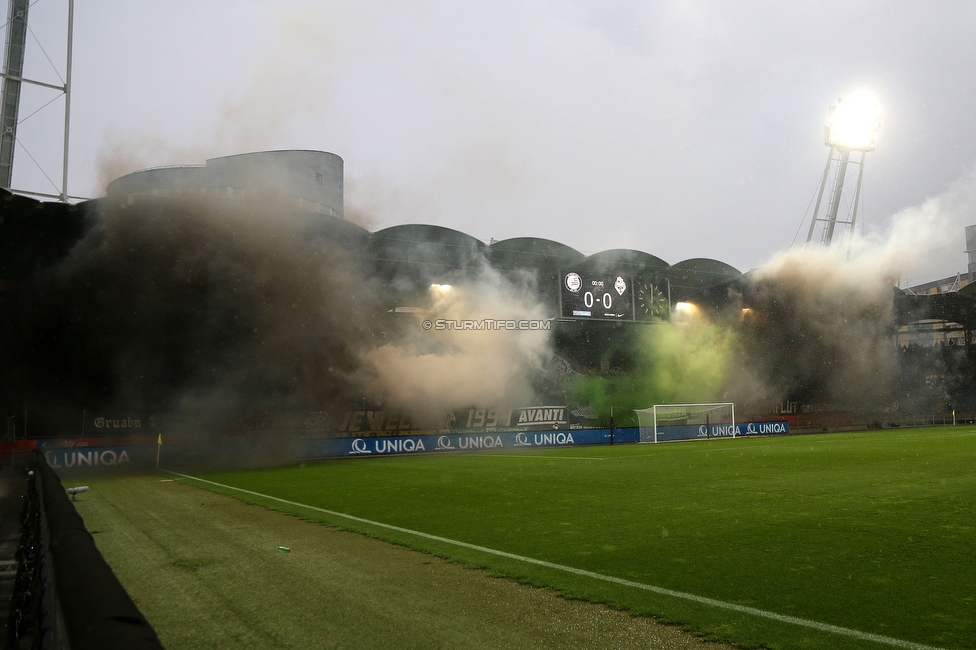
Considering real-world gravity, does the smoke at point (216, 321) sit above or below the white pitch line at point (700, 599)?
above

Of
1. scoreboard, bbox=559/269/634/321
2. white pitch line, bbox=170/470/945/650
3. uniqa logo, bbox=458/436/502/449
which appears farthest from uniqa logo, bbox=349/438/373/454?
white pitch line, bbox=170/470/945/650

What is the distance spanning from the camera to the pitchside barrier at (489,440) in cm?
2858

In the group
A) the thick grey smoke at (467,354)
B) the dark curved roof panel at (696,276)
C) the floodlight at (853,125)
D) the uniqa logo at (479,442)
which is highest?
the floodlight at (853,125)

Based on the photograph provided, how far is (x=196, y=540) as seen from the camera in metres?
9.61

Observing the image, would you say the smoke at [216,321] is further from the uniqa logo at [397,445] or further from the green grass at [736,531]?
the green grass at [736,531]

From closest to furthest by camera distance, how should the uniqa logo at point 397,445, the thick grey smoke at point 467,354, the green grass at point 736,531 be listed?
the green grass at point 736,531 < the uniqa logo at point 397,445 < the thick grey smoke at point 467,354

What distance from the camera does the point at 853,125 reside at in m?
47.9

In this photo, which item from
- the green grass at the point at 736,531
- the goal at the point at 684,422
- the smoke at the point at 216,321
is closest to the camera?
the green grass at the point at 736,531

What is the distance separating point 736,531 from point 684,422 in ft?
96.1

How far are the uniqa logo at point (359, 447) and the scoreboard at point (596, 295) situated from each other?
446 inches

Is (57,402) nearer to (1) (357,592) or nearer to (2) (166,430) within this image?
(2) (166,430)

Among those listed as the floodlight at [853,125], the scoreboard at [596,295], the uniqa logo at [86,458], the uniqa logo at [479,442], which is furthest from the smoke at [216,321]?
the floodlight at [853,125]

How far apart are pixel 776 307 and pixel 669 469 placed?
32.5 metres

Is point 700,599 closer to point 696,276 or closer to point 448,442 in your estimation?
point 448,442
